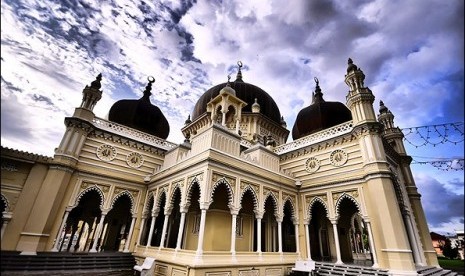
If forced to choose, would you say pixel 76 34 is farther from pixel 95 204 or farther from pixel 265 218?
pixel 95 204

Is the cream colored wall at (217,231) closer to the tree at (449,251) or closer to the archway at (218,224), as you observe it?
the archway at (218,224)

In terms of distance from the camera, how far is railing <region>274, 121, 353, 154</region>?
14758 mm

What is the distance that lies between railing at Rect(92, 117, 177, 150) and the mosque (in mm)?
89

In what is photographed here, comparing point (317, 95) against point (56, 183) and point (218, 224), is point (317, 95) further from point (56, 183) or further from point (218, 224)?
point (56, 183)

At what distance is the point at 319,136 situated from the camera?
1570cm

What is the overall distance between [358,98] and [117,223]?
62.1ft

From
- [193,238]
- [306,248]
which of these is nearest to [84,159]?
[193,238]

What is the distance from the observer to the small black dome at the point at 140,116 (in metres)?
18.5

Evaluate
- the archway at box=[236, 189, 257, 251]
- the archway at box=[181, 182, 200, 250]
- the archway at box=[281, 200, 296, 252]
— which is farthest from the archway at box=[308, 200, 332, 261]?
the archway at box=[181, 182, 200, 250]

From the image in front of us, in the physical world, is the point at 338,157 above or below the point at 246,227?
above

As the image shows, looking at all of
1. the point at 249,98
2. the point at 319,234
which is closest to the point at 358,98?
the point at 319,234

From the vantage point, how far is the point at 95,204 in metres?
16.8

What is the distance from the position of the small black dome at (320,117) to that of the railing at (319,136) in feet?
11.5

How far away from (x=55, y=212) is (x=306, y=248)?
1379 cm
